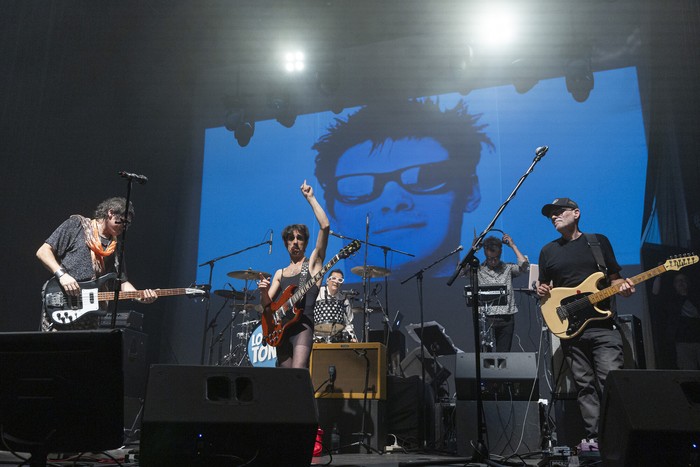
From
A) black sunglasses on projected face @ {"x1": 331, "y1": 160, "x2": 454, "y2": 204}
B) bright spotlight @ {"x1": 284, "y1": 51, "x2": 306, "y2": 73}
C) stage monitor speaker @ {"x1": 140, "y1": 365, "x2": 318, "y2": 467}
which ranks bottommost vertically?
stage monitor speaker @ {"x1": 140, "y1": 365, "x2": 318, "y2": 467}

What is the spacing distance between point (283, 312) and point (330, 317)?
200 centimetres

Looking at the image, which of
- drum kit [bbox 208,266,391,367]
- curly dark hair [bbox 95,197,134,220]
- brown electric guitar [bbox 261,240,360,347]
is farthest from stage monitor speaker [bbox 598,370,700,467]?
drum kit [bbox 208,266,391,367]

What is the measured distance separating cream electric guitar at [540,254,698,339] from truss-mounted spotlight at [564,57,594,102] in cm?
380

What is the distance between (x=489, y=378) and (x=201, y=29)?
24.0 ft

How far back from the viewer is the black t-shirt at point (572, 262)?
182 inches

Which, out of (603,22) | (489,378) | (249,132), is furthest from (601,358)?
(249,132)

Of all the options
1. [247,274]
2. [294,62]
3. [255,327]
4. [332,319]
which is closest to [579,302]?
[332,319]

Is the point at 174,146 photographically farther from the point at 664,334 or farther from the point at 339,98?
the point at 664,334

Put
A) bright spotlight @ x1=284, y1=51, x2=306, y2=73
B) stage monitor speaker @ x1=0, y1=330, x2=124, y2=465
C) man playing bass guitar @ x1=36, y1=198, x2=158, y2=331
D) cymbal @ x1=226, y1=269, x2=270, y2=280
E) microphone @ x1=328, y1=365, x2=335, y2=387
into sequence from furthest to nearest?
bright spotlight @ x1=284, y1=51, x2=306, y2=73 < cymbal @ x1=226, y1=269, x2=270, y2=280 < microphone @ x1=328, y1=365, x2=335, y2=387 < man playing bass guitar @ x1=36, y1=198, x2=158, y2=331 < stage monitor speaker @ x1=0, y1=330, x2=124, y2=465

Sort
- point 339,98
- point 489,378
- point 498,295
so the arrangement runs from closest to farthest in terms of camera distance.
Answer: point 489,378, point 498,295, point 339,98

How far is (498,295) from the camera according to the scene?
21.8 ft

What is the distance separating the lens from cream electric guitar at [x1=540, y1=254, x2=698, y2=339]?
4.47 m

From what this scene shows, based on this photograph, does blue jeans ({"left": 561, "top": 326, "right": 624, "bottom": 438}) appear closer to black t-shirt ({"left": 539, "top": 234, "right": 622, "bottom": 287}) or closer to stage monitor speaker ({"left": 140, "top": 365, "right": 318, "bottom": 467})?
black t-shirt ({"left": 539, "top": 234, "right": 622, "bottom": 287})

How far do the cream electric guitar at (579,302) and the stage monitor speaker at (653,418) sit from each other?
6.58 ft
